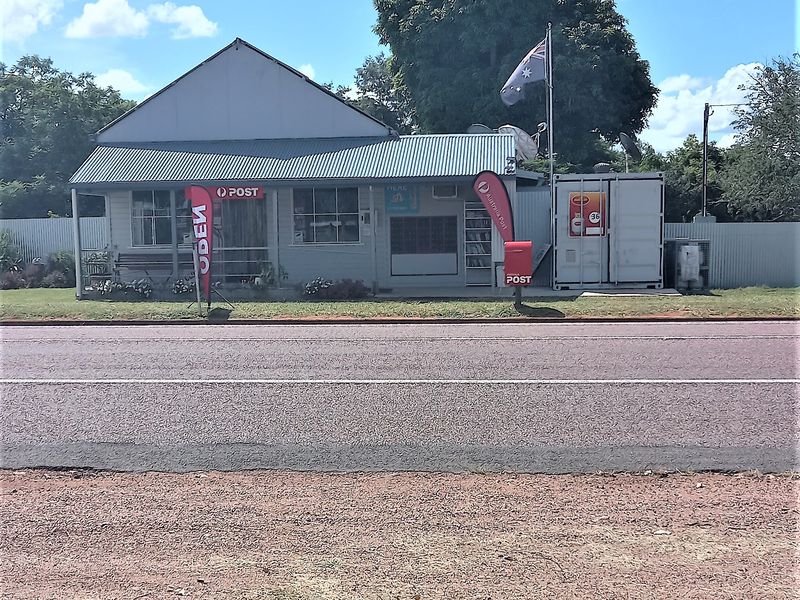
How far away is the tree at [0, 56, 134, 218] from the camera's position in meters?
38.9

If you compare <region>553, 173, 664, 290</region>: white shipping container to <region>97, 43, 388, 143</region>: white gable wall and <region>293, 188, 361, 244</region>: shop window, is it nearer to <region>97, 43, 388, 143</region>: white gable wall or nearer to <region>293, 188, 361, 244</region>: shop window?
<region>293, 188, 361, 244</region>: shop window

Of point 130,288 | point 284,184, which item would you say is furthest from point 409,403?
point 130,288

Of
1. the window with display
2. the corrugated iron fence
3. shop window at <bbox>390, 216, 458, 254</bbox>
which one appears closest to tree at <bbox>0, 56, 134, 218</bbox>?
the corrugated iron fence

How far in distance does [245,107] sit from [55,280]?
8.18 m

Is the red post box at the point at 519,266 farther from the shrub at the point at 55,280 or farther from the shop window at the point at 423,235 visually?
the shrub at the point at 55,280

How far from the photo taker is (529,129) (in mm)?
38219

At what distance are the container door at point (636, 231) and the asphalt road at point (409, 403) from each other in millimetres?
7531

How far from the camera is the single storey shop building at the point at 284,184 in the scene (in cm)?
2105

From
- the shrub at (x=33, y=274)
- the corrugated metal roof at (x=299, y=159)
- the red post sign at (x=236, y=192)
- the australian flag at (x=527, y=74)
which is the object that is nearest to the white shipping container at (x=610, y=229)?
the corrugated metal roof at (x=299, y=159)

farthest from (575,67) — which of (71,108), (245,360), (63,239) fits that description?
(245,360)

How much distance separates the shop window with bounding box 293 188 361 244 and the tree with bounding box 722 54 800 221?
45.2 ft

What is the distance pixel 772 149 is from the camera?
2641 centimetres

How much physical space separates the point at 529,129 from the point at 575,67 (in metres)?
3.55

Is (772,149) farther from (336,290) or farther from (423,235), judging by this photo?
(336,290)
